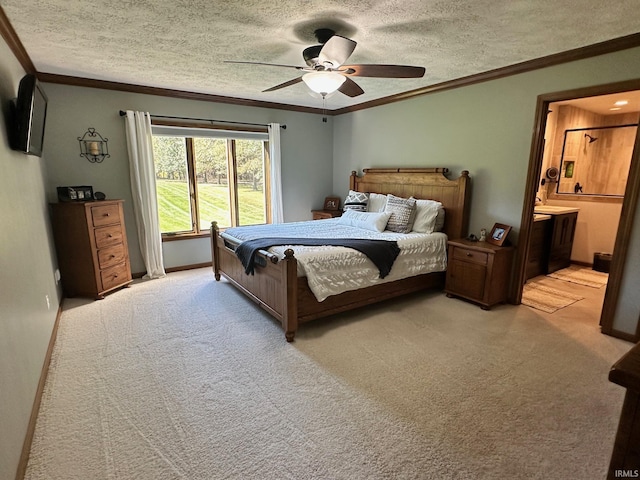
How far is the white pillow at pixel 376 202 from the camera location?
4.68 metres

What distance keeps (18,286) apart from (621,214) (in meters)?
4.53

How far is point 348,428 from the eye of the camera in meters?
1.90

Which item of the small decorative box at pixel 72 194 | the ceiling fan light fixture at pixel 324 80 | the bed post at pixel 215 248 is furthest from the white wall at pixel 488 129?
the small decorative box at pixel 72 194

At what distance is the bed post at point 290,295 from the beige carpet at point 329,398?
0.13 metres

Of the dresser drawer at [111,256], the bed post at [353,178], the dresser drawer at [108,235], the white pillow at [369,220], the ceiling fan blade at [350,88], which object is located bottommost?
the dresser drawer at [111,256]

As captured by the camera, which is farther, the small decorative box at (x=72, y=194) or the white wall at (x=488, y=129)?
the small decorative box at (x=72, y=194)

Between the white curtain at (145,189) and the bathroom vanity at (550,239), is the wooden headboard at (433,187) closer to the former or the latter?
the bathroom vanity at (550,239)

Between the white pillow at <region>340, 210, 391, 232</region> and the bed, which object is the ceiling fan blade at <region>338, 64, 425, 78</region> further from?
the white pillow at <region>340, 210, 391, 232</region>

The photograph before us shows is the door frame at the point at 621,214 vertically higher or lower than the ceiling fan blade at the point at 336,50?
lower

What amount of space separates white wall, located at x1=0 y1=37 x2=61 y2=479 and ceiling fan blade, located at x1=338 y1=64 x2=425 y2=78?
7.95ft

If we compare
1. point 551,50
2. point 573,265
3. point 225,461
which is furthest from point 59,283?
point 573,265

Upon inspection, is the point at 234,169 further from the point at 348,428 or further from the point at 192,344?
the point at 348,428

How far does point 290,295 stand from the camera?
112 inches

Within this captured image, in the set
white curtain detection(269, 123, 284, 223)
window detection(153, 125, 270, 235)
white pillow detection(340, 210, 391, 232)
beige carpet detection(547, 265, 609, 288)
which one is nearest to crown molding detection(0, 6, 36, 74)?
window detection(153, 125, 270, 235)
